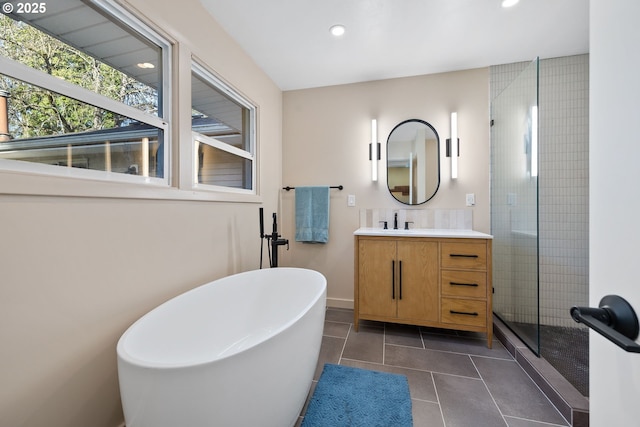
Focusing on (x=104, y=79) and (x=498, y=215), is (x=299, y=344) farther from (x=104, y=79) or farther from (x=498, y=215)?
(x=498, y=215)

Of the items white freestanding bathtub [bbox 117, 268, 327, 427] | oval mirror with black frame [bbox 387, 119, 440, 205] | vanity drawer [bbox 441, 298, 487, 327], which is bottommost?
vanity drawer [bbox 441, 298, 487, 327]

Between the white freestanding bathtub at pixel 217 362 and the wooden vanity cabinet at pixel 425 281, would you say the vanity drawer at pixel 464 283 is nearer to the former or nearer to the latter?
the wooden vanity cabinet at pixel 425 281

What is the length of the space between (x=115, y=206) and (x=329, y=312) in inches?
83.3

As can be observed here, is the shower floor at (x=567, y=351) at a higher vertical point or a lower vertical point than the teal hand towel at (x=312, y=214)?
lower

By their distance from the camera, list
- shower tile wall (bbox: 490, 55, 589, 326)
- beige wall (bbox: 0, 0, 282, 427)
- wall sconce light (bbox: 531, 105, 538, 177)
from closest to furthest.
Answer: beige wall (bbox: 0, 0, 282, 427)
wall sconce light (bbox: 531, 105, 538, 177)
shower tile wall (bbox: 490, 55, 589, 326)

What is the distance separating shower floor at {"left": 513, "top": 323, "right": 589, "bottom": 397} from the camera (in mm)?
1530

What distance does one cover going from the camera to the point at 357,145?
2775mm

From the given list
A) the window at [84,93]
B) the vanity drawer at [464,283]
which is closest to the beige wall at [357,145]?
the vanity drawer at [464,283]

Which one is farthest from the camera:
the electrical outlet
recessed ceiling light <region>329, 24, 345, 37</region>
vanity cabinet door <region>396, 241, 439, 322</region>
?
the electrical outlet

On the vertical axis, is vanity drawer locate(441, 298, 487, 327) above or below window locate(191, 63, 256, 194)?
below

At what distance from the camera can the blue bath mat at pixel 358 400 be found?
1.29m

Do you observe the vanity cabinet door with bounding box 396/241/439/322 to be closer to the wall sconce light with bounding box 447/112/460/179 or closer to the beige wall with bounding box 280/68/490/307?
the beige wall with bounding box 280/68/490/307

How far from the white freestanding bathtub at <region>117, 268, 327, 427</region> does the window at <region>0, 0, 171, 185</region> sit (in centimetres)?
78

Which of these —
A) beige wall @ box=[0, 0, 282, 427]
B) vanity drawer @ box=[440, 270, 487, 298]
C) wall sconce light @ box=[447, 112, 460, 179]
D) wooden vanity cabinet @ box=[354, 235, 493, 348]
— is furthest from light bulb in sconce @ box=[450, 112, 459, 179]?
beige wall @ box=[0, 0, 282, 427]
